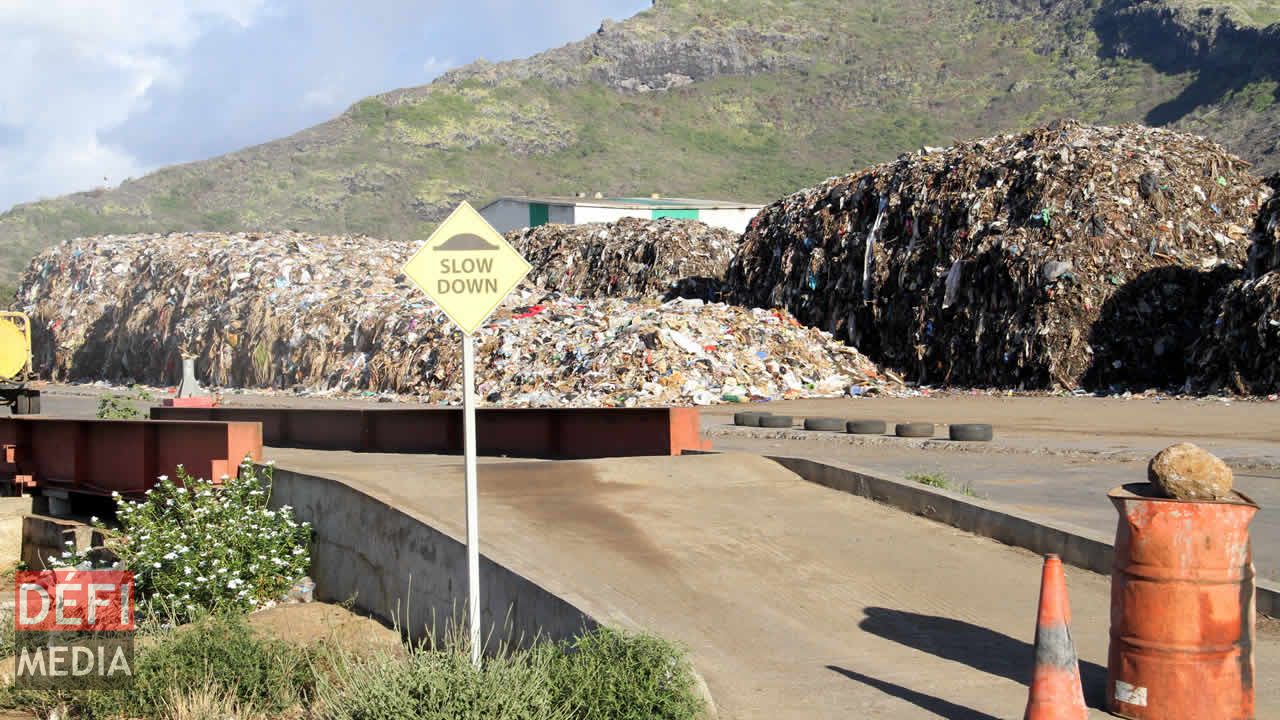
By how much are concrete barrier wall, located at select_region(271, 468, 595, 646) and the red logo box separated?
5.20 feet

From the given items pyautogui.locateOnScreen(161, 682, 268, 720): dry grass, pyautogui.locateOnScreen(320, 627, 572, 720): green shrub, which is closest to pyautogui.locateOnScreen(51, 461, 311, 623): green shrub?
pyautogui.locateOnScreen(161, 682, 268, 720): dry grass

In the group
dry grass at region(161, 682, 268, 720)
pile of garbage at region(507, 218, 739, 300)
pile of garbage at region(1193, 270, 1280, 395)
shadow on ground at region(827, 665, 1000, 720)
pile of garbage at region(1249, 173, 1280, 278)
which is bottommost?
dry grass at region(161, 682, 268, 720)

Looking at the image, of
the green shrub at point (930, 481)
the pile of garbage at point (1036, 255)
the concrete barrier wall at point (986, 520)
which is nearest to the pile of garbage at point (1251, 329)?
the pile of garbage at point (1036, 255)

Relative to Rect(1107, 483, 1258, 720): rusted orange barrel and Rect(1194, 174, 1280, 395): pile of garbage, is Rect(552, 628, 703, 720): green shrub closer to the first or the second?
Rect(1107, 483, 1258, 720): rusted orange barrel

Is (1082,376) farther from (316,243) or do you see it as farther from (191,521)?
(316,243)

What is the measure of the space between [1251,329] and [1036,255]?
483cm

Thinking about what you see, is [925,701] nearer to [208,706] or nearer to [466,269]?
[466,269]

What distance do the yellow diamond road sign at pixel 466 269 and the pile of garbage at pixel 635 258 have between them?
29243mm

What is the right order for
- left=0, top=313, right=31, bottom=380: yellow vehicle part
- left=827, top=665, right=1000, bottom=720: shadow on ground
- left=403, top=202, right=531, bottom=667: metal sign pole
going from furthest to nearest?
left=0, top=313, right=31, bottom=380: yellow vehicle part < left=403, top=202, right=531, bottom=667: metal sign pole < left=827, top=665, right=1000, bottom=720: shadow on ground

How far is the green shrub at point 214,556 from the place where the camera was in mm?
10578

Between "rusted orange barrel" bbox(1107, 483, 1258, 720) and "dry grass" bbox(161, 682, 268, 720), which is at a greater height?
"rusted orange barrel" bbox(1107, 483, 1258, 720)

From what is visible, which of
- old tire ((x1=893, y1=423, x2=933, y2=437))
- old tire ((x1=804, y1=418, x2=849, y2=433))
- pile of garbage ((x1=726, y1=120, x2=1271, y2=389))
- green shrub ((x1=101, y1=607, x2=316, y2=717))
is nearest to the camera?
green shrub ((x1=101, y1=607, x2=316, y2=717))

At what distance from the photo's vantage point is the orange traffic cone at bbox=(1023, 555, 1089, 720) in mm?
5410

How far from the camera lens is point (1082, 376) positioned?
2447 cm
